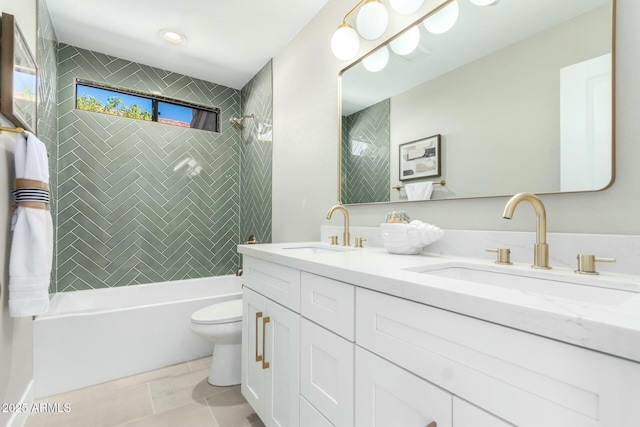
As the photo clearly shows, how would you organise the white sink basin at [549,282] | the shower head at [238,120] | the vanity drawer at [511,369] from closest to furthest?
the vanity drawer at [511,369], the white sink basin at [549,282], the shower head at [238,120]

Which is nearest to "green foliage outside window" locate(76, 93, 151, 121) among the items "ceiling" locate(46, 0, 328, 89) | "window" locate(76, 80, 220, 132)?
"window" locate(76, 80, 220, 132)

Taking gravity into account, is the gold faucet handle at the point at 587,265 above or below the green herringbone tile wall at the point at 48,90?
below

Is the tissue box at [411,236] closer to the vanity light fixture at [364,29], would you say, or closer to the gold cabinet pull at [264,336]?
the gold cabinet pull at [264,336]

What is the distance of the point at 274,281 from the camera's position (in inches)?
52.4

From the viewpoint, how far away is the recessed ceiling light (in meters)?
2.41

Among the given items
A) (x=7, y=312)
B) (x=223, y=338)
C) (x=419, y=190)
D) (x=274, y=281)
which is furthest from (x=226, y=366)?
(x=419, y=190)

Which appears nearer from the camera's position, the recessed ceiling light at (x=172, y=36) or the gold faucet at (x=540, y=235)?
the gold faucet at (x=540, y=235)

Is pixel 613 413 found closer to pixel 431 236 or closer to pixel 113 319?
pixel 431 236

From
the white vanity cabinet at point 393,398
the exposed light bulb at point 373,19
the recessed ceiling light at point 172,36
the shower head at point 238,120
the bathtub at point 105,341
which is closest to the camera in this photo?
the white vanity cabinet at point 393,398

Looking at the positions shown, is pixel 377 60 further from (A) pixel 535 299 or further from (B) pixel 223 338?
(B) pixel 223 338

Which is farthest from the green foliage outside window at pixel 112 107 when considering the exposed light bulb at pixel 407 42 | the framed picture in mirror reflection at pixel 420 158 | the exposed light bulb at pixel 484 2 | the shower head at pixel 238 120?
the exposed light bulb at pixel 484 2

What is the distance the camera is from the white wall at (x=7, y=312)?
132 centimetres

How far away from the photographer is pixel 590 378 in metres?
0.44

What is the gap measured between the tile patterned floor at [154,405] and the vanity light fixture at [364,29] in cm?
208
